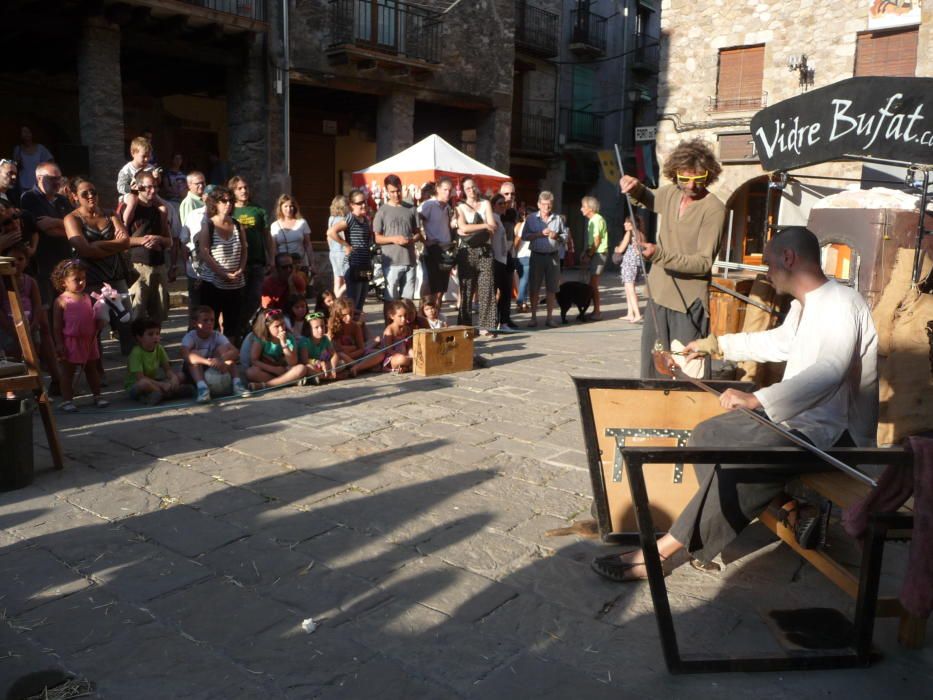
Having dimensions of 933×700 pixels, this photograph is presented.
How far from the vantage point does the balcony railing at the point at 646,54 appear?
28.2m

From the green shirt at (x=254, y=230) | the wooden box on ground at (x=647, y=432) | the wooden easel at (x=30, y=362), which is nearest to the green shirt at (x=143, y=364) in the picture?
the green shirt at (x=254, y=230)

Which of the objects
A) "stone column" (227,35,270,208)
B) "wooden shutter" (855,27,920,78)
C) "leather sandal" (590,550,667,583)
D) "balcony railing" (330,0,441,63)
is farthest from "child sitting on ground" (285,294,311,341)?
"wooden shutter" (855,27,920,78)

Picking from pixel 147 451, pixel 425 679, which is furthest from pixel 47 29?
pixel 425 679

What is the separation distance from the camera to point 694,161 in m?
4.35

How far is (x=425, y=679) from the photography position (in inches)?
99.9

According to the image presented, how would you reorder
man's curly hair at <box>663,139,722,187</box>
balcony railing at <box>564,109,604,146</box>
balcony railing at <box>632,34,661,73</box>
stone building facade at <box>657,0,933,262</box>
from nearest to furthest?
1. man's curly hair at <box>663,139,722,187</box>
2. stone building facade at <box>657,0,933,262</box>
3. balcony railing at <box>564,109,604,146</box>
4. balcony railing at <box>632,34,661,73</box>

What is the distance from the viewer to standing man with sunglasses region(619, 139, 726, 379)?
14.4ft

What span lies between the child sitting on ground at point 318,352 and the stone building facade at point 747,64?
49.8ft

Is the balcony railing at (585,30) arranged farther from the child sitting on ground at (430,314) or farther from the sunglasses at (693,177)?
the sunglasses at (693,177)

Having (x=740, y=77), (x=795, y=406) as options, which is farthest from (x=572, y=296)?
(x=740, y=77)

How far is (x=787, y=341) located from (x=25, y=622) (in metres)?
3.13

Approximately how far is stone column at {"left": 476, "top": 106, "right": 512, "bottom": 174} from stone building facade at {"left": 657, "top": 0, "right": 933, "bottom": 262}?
20.6ft

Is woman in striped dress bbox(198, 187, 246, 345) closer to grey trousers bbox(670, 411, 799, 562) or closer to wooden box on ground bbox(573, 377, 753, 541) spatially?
wooden box on ground bbox(573, 377, 753, 541)

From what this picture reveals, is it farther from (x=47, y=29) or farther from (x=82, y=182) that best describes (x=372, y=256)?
(x=47, y=29)
